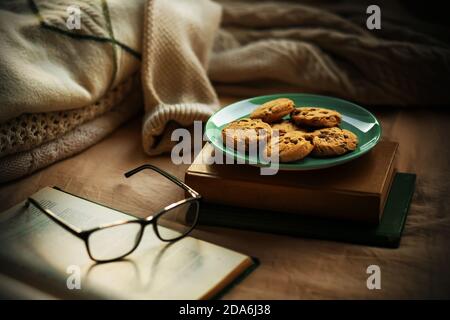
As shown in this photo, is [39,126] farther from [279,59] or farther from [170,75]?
[279,59]

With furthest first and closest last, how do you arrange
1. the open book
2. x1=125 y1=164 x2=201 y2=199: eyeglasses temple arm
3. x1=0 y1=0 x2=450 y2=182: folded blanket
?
1. x1=0 y1=0 x2=450 y2=182: folded blanket
2. x1=125 y1=164 x2=201 y2=199: eyeglasses temple arm
3. the open book

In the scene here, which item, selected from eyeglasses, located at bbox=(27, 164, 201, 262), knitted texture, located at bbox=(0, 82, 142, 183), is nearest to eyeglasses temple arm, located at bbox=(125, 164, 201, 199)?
eyeglasses, located at bbox=(27, 164, 201, 262)

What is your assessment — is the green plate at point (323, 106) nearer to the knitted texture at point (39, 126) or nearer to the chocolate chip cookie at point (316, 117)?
the chocolate chip cookie at point (316, 117)

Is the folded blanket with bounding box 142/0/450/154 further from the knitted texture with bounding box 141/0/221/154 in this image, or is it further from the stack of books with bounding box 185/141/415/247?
the stack of books with bounding box 185/141/415/247

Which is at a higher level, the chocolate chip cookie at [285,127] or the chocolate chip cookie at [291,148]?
the chocolate chip cookie at [291,148]

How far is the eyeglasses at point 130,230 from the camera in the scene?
55cm

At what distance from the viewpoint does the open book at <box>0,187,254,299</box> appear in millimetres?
521

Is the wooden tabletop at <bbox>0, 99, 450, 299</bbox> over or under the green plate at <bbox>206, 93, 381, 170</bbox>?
under

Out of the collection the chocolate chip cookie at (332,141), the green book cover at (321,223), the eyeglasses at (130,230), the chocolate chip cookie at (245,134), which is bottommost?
the green book cover at (321,223)

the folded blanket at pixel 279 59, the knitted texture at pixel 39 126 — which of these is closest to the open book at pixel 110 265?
the knitted texture at pixel 39 126

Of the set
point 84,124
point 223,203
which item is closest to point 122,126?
point 84,124

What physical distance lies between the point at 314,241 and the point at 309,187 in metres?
0.06

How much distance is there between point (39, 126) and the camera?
727mm

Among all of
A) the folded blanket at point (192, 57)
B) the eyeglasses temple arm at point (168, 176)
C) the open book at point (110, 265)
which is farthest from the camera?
the folded blanket at point (192, 57)
